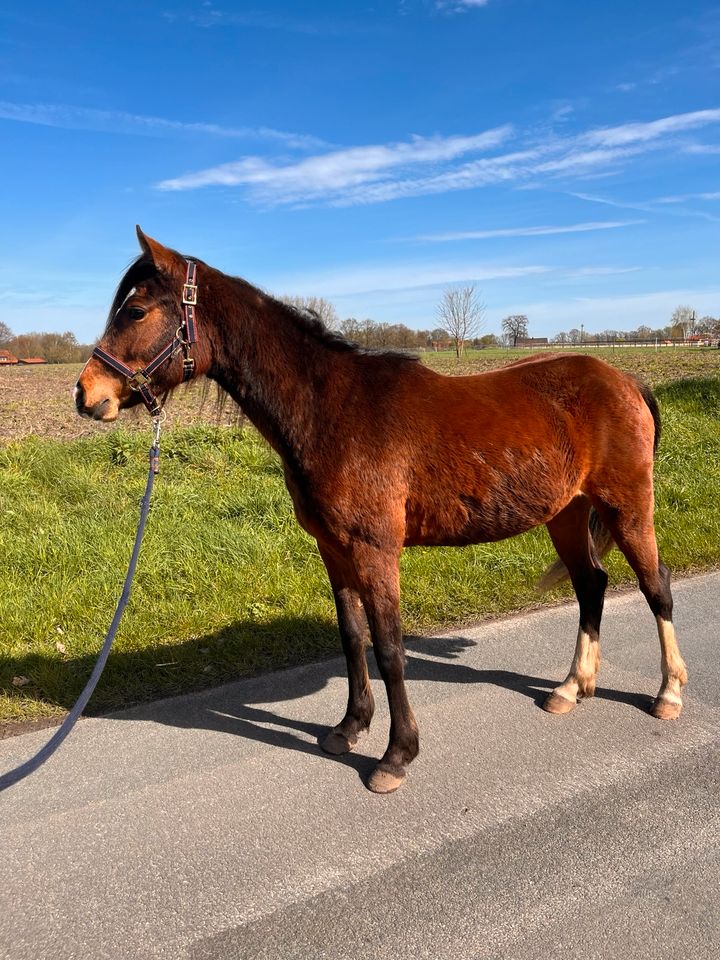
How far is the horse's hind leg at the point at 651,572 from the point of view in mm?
3691

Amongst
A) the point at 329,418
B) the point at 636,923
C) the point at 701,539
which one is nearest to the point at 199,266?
the point at 329,418

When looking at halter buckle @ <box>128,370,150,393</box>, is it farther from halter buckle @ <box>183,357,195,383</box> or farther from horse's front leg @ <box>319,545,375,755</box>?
horse's front leg @ <box>319,545,375,755</box>

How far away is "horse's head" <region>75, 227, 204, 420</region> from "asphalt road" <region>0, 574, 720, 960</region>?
5.51 ft

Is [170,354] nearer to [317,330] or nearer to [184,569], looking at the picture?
[317,330]

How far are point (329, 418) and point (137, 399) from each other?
0.86 metres

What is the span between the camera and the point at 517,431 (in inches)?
135

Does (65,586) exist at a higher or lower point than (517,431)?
lower

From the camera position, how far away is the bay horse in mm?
3018

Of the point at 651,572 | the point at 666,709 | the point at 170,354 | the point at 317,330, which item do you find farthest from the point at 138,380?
the point at 666,709

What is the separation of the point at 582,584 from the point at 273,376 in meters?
2.25

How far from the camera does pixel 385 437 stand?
3207 millimetres

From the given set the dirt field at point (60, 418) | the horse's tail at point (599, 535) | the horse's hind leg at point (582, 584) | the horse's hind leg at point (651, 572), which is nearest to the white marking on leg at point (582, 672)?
the horse's hind leg at point (582, 584)

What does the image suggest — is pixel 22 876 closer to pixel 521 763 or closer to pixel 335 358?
pixel 521 763

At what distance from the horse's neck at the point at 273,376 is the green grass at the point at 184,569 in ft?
5.61
